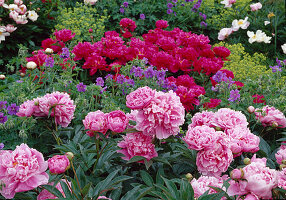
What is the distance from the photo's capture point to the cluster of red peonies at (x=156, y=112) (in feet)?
4.45

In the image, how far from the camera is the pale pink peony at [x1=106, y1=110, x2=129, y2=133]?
1.43m

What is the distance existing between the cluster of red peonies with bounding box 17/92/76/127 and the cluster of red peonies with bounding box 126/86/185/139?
0.43 m

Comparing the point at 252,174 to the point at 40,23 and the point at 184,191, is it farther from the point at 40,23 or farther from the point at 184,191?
the point at 40,23

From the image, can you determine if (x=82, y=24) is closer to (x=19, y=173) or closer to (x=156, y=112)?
(x=156, y=112)

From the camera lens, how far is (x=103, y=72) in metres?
3.13

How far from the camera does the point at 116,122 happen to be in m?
1.43

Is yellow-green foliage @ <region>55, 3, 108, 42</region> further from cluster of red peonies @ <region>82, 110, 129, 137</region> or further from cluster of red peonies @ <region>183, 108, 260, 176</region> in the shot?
cluster of red peonies @ <region>183, 108, 260, 176</region>

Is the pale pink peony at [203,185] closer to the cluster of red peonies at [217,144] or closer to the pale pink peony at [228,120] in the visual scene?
the cluster of red peonies at [217,144]

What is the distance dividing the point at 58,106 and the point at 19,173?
0.55 meters

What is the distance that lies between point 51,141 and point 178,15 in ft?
11.2

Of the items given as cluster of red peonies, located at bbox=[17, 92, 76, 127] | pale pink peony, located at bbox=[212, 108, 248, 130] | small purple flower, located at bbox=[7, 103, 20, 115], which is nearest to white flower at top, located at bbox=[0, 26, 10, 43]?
small purple flower, located at bbox=[7, 103, 20, 115]

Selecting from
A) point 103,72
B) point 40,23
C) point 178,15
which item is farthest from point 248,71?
point 40,23

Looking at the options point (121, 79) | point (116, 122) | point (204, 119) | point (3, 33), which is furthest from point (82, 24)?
point (116, 122)

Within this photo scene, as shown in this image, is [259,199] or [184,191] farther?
[184,191]
